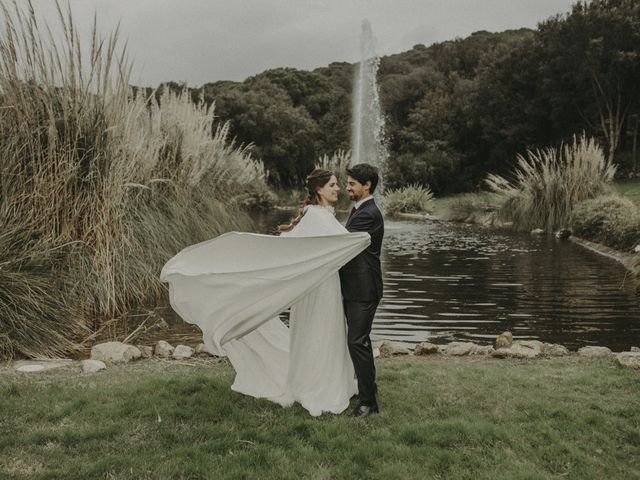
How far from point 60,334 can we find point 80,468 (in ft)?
10.8

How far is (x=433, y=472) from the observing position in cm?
333

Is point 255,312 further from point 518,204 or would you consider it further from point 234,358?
point 518,204

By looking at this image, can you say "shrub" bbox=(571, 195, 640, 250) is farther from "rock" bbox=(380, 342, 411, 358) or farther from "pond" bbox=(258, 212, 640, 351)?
"rock" bbox=(380, 342, 411, 358)

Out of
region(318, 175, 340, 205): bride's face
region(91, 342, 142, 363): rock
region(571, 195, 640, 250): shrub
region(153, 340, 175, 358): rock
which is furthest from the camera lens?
region(571, 195, 640, 250): shrub

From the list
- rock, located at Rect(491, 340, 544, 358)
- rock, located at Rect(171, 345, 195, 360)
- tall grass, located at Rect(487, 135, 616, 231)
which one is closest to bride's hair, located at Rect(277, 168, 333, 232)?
rock, located at Rect(171, 345, 195, 360)

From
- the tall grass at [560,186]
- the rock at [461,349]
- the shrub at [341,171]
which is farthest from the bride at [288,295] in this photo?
the shrub at [341,171]

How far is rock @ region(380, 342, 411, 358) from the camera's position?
6398mm

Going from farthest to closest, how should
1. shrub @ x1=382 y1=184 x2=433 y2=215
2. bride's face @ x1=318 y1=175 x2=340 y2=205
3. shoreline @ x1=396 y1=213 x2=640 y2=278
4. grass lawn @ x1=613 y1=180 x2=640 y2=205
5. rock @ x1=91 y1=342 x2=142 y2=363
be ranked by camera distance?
shrub @ x1=382 y1=184 x2=433 y2=215 < grass lawn @ x1=613 y1=180 x2=640 y2=205 < shoreline @ x1=396 y1=213 x2=640 y2=278 < rock @ x1=91 y1=342 x2=142 y2=363 < bride's face @ x1=318 y1=175 x2=340 y2=205

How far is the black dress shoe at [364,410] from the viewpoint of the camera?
4.16m

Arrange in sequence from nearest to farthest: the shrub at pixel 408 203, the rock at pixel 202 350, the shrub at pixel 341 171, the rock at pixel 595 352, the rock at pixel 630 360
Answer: the rock at pixel 630 360 → the rock at pixel 595 352 → the rock at pixel 202 350 → the shrub at pixel 341 171 → the shrub at pixel 408 203

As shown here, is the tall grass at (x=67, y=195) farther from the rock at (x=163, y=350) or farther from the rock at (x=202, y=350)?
the rock at (x=202, y=350)

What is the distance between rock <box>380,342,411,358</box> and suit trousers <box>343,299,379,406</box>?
2.15 m

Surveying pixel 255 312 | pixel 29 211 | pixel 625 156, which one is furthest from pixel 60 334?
pixel 625 156

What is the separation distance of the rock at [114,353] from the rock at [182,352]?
1.20 ft
